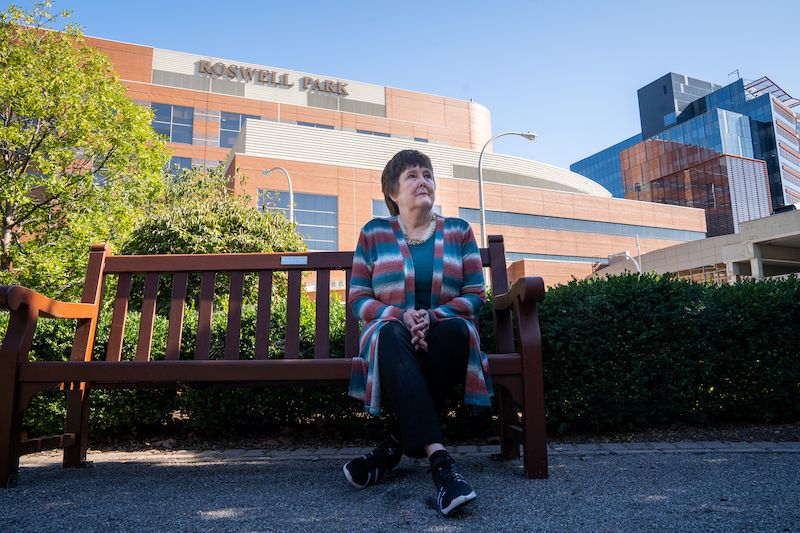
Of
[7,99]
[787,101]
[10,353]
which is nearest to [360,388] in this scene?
[10,353]

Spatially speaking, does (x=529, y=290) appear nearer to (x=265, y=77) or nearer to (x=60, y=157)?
(x=60, y=157)

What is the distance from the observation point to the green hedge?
3.46 metres

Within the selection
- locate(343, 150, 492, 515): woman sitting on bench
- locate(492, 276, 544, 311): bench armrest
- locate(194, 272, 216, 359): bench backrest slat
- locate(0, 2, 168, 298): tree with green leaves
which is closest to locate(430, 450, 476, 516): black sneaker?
locate(343, 150, 492, 515): woman sitting on bench

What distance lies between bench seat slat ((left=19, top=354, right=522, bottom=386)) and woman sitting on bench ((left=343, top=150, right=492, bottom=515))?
6.1 inches

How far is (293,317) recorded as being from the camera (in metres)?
3.20

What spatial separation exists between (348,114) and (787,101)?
101 m

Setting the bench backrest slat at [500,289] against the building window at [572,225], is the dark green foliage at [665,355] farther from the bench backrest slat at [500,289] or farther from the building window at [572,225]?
the building window at [572,225]

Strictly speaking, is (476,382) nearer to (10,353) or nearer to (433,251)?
(433,251)

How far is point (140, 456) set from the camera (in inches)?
135

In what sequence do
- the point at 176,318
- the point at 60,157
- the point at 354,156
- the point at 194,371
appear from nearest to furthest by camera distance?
the point at 194,371
the point at 176,318
the point at 60,157
the point at 354,156

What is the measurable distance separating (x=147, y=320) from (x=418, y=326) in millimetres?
1909

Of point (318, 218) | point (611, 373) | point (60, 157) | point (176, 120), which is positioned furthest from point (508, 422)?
point (176, 120)

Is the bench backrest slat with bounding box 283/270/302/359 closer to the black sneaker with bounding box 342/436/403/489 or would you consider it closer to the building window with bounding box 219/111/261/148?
the black sneaker with bounding box 342/436/403/489

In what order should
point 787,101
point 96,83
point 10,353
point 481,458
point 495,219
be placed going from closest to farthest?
1. point 10,353
2. point 481,458
3. point 96,83
4. point 495,219
5. point 787,101
